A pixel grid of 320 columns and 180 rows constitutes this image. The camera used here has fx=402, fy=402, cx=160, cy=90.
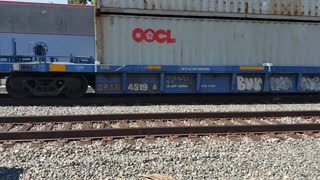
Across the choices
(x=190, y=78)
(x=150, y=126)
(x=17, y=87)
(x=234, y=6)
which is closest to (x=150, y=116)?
(x=150, y=126)

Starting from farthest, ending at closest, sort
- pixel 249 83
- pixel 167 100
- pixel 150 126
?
pixel 249 83
pixel 167 100
pixel 150 126

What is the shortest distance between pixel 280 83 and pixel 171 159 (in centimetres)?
865

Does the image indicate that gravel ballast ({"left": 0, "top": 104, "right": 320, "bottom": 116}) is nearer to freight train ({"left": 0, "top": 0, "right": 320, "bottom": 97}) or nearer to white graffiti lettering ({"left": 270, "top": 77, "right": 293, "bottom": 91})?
freight train ({"left": 0, "top": 0, "right": 320, "bottom": 97})

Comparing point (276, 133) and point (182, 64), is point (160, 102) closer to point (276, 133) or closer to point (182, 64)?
point (182, 64)

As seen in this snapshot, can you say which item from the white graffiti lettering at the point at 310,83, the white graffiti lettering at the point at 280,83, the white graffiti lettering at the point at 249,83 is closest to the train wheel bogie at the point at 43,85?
the white graffiti lettering at the point at 249,83

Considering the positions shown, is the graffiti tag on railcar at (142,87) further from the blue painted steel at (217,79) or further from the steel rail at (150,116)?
the steel rail at (150,116)

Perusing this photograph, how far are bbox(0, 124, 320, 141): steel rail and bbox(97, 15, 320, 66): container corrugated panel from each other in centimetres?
529

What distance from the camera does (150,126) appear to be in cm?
833

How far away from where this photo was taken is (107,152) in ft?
20.1

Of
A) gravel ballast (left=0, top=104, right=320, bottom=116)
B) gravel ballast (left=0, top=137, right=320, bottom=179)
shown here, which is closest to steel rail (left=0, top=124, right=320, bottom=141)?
gravel ballast (left=0, top=137, right=320, bottom=179)

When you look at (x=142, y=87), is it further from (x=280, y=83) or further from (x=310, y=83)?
(x=310, y=83)

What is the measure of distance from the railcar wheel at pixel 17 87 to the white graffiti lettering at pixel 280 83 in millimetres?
7779

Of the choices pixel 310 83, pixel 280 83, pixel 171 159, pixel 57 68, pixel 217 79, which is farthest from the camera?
pixel 310 83

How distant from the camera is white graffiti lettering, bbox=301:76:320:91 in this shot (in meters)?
13.6
